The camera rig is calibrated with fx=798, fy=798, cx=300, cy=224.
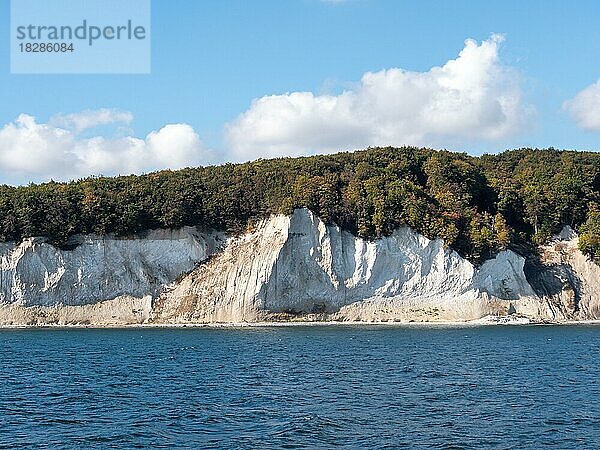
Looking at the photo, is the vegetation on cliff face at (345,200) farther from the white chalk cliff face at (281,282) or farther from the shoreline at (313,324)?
the shoreline at (313,324)

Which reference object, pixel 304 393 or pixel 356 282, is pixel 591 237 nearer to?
pixel 356 282

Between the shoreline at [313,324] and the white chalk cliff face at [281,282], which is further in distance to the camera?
the white chalk cliff face at [281,282]

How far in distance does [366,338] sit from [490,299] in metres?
23.7

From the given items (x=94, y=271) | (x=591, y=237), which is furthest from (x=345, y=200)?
(x=94, y=271)

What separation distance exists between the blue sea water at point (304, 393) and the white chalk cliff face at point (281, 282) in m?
18.0

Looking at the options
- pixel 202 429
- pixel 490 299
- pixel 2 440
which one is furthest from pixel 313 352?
pixel 490 299

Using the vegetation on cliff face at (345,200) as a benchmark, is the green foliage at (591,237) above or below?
below

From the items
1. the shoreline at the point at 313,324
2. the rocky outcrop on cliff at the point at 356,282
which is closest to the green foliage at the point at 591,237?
the shoreline at the point at 313,324

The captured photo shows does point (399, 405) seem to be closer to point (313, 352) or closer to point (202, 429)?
point (202, 429)

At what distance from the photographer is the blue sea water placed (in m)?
30.1

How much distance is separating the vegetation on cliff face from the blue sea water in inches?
862

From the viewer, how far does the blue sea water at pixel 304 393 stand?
30125 millimetres

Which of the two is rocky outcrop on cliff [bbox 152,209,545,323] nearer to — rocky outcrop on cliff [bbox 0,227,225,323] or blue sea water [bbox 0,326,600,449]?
rocky outcrop on cliff [bbox 0,227,225,323]

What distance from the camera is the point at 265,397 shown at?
125ft
